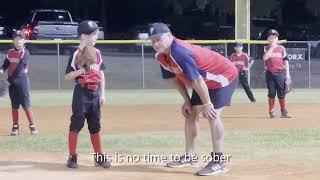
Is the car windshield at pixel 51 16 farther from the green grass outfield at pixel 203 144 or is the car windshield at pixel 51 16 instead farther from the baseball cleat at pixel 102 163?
the baseball cleat at pixel 102 163

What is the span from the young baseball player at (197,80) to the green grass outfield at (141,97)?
10.2 m

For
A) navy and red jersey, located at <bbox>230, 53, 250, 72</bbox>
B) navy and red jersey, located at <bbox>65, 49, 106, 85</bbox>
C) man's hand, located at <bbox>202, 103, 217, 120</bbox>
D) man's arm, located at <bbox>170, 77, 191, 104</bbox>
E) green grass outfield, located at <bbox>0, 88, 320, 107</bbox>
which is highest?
navy and red jersey, located at <bbox>65, 49, 106, 85</bbox>

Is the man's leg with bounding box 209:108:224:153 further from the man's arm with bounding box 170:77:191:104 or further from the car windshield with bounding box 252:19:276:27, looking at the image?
the car windshield with bounding box 252:19:276:27

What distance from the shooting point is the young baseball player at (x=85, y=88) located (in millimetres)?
9297

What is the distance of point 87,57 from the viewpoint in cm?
931

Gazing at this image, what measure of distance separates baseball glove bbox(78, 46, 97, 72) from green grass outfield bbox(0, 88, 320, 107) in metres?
10.1

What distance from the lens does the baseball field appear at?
9188 millimetres

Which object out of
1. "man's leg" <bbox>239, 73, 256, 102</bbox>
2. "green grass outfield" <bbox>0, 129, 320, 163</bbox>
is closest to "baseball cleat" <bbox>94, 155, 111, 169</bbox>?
"green grass outfield" <bbox>0, 129, 320, 163</bbox>

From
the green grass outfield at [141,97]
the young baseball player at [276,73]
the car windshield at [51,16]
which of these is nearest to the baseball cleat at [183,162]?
the young baseball player at [276,73]

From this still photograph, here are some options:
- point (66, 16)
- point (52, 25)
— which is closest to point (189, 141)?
point (52, 25)

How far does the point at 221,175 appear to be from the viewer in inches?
354

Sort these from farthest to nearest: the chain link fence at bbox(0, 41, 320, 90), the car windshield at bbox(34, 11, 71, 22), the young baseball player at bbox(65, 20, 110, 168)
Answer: the car windshield at bbox(34, 11, 71, 22)
the chain link fence at bbox(0, 41, 320, 90)
the young baseball player at bbox(65, 20, 110, 168)

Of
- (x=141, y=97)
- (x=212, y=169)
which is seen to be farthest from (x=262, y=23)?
(x=212, y=169)

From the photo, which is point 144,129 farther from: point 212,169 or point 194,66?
point 194,66
